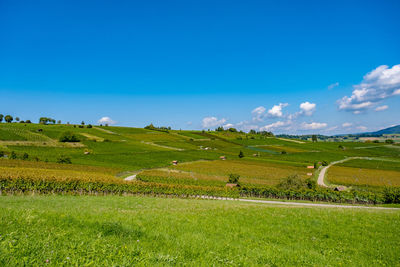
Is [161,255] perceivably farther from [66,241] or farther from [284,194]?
[284,194]

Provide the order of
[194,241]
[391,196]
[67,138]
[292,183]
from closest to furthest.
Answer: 1. [194,241]
2. [391,196]
3. [292,183]
4. [67,138]

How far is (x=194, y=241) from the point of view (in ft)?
26.5

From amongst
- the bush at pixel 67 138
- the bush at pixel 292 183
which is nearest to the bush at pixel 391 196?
the bush at pixel 292 183

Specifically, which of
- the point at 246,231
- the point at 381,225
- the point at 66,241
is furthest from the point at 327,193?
the point at 66,241

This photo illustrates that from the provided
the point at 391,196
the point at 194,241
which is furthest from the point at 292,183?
the point at 194,241

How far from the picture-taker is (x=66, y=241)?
6234 mm

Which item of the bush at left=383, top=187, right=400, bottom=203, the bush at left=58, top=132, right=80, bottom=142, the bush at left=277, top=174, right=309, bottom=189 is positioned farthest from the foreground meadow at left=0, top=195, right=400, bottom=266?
the bush at left=58, top=132, right=80, bottom=142

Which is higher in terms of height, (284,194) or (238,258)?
(238,258)

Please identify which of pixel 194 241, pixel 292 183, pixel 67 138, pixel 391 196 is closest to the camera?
→ pixel 194 241

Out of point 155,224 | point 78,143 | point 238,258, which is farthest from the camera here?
point 78,143

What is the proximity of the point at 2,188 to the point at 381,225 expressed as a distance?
44286 millimetres

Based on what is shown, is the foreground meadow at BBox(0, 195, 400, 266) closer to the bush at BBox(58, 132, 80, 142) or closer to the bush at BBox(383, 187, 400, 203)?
the bush at BBox(383, 187, 400, 203)

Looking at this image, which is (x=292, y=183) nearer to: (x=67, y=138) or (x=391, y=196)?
(x=391, y=196)

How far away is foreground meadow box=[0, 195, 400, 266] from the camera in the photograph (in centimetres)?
560
